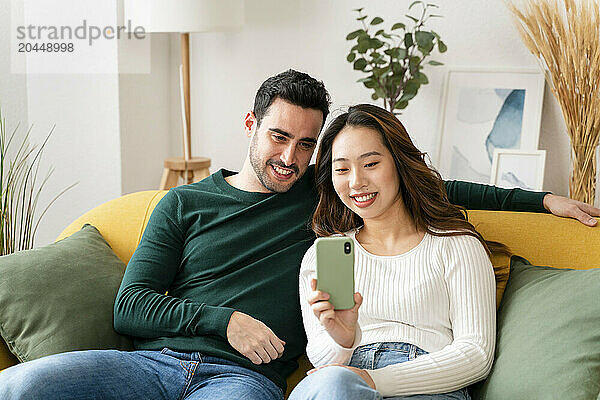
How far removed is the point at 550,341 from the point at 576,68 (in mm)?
1325

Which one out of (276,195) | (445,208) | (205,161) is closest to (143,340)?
(276,195)

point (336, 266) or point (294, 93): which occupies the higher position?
point (294, 93)

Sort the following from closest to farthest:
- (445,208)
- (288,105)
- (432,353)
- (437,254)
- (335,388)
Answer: (335,388) < (432,353) < (437,254) < (445,208) < (288,105)

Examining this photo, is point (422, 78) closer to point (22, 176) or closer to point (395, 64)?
point (395, 64)

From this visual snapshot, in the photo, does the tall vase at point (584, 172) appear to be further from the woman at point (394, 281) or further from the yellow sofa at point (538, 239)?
the woman at point (394, 281)

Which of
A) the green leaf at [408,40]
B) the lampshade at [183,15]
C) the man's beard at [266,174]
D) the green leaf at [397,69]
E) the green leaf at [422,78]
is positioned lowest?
the man's beard at [266,174]

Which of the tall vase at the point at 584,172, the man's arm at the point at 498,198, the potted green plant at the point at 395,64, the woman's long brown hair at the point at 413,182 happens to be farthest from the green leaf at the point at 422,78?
the woman's long brown hair at the point at 413,182

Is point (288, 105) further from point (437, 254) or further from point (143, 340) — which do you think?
point (143, 340)

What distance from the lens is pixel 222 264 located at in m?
1.98

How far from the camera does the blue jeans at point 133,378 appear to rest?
5.24ft

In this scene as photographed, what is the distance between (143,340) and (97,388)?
0.30 m

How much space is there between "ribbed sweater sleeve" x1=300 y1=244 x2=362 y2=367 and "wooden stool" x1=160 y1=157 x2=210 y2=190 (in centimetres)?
156

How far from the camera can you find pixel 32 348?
1.84 m

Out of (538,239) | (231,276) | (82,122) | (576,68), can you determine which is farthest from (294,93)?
(82,122)
